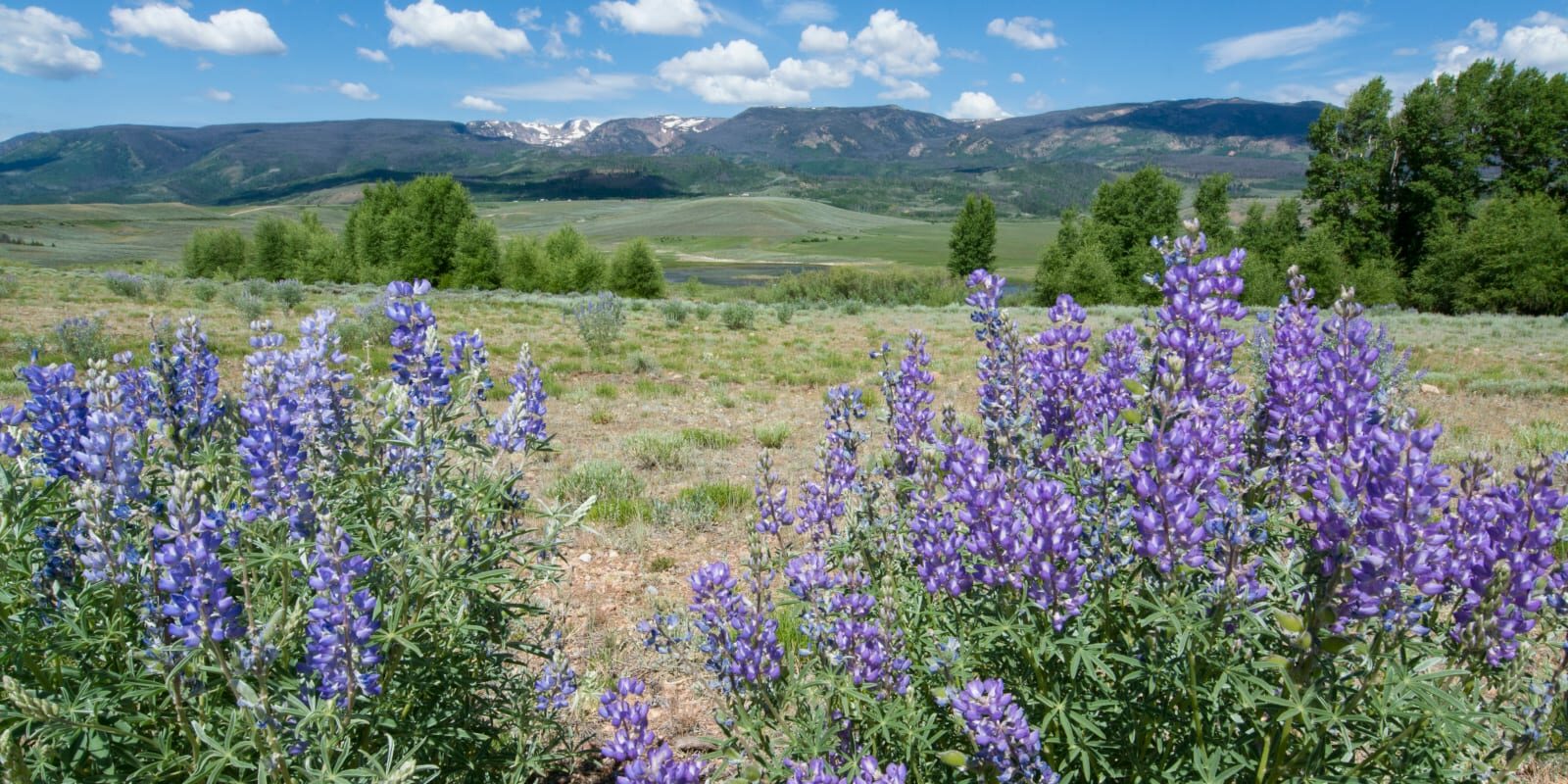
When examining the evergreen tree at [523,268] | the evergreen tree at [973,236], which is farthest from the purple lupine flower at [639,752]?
the evergreen tree at [973,236]

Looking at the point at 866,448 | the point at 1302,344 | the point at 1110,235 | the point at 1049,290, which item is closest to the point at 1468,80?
the point at 1110,235

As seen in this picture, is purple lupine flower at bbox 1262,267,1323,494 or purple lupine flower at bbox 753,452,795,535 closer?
purple lupine flower at bbox 1262,267,1323,494

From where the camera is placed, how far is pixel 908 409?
10.3ft

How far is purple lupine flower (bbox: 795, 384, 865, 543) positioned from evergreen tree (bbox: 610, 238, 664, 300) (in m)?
47.2

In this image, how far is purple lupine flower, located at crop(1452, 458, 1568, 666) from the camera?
1.80m

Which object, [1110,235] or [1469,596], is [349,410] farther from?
[1110,235]

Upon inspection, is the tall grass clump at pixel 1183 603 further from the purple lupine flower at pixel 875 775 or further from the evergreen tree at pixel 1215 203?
the evergreen tree at pixel 1215 203

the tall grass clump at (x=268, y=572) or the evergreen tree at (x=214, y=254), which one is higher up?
the evergreen tree at (x=214, y=254)

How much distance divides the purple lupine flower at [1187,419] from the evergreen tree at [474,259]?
49835 millimetres

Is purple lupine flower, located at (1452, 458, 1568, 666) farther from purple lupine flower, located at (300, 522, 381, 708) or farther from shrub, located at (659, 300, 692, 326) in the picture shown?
shrub, located at (659, 300, 692, 326)

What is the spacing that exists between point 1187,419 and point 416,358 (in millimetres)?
2290

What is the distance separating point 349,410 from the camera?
2574 millimetres

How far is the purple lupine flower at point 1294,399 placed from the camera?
2.26 metres

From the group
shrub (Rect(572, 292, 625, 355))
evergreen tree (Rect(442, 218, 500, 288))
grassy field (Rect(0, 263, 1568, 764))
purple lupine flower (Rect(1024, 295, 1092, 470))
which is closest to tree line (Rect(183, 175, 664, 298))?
evergreen tree (Rect(442, 218, 500, 288))
